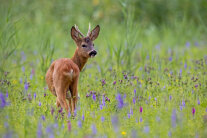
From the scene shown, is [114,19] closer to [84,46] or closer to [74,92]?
[84,46]

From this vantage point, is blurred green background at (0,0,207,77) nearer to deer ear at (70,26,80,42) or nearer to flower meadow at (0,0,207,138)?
flower meadow at (0,0,207,138)

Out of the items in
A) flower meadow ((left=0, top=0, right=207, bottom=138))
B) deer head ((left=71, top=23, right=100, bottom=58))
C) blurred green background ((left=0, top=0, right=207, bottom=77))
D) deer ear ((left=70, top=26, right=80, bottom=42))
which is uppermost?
blurred green background ((left=0, top=0, right=207, bottom=77))

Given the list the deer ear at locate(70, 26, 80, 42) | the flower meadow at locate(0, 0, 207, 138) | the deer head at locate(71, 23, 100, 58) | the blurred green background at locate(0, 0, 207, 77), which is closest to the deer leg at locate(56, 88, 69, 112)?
the flower meadow at locate(0, 0, 207, 138)

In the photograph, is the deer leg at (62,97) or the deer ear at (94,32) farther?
the deer ear at (94,32)

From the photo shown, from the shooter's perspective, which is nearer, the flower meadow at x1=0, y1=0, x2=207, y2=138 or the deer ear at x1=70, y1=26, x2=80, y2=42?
the flower meadow at x1=0, y1=0, x2=207, y2=138

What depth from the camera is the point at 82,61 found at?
503cm

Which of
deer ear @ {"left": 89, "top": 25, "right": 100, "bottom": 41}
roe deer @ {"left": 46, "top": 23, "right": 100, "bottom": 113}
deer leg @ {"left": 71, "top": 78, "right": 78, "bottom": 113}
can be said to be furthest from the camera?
deer ear @ {"left": 89, "top": 25, "right": 100, "bottom": 41}

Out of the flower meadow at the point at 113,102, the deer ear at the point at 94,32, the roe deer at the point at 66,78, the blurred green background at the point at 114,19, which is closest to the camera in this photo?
the flower meadow at the point at 113,102

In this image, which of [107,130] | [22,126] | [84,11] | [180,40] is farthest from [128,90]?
[84,11]

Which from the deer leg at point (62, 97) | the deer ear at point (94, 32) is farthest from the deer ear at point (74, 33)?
the deer leg at point (62, 97)

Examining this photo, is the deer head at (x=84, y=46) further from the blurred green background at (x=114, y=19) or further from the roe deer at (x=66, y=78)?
the blurred green background at (x=114, y=19)

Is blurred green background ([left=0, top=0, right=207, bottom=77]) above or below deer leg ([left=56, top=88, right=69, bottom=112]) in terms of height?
above

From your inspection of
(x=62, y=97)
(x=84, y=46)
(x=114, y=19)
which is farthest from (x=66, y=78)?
(x=114, y=19)

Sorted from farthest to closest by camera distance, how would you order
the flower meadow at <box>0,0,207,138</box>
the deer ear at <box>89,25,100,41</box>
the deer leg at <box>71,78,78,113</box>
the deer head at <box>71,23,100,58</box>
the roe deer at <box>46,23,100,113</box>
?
the deer ear at <box>89,25,100,41</box> → the deer head at <box>71,23,100,58</box> → the deer leg at <box>71,78,78,113</box> → the roe deer at <box>46,23,100,113</box> → the flower meadow at <box>0,0,207,138</box>
